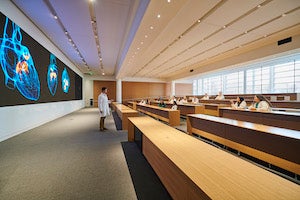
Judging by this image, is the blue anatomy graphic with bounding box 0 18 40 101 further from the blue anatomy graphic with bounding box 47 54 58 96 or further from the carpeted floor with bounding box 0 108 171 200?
the carpeted floor with bounding box 0 108 171 200

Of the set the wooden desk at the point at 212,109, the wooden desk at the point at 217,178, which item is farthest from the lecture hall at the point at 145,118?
the wooden desk at the point at 212,109

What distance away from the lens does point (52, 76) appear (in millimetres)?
7812

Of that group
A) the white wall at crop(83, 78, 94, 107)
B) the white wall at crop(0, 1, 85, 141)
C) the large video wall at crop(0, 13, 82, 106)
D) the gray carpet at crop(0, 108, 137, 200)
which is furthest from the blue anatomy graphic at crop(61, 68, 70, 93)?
the white wall at crop(83, 78, 94, 107)

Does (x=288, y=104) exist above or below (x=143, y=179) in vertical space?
above

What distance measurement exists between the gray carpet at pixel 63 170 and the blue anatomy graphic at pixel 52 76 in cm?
391

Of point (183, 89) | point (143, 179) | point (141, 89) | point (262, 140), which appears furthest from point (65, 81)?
point (183, 89)

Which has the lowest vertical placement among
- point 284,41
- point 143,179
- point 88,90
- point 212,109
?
point 143,179

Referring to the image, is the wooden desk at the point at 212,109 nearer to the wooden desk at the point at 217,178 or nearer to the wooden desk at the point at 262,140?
the wooden desk at the point at 262,140

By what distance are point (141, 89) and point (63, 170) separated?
17.9 m

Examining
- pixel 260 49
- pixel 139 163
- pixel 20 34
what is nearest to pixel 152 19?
pixel 139 163

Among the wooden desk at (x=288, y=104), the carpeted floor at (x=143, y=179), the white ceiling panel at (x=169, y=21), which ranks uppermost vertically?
the white ceiling panel at (x=169, y=21)

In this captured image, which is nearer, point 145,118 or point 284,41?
point 145,118

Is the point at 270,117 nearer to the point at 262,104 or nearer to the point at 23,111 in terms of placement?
the point at 262,104

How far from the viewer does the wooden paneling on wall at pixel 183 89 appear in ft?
70.5
